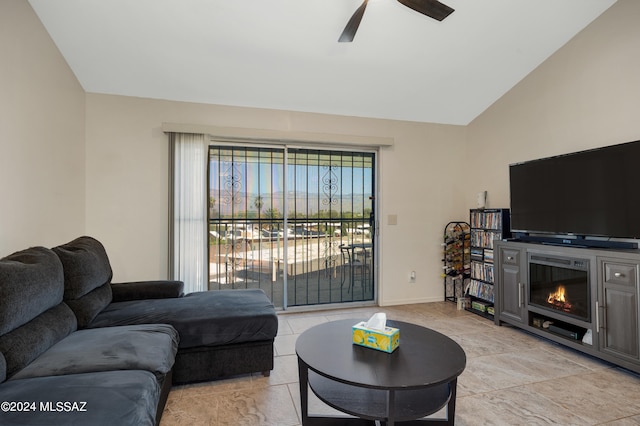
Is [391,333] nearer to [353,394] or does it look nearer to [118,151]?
[353,394]

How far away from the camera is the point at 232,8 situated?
8.57 feet

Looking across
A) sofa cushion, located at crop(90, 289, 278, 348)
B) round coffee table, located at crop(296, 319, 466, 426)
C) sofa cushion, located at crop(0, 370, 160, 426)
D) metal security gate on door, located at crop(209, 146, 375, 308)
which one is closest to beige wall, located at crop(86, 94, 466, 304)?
metal security gate on door, located at crop(209, 146, 375, 308)

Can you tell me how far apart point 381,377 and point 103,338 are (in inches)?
60.6

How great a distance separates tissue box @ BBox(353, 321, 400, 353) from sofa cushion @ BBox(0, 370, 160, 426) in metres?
1.05

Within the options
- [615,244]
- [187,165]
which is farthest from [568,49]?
[187,165]

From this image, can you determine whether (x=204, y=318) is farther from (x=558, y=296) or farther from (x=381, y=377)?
(x=558, y=296)

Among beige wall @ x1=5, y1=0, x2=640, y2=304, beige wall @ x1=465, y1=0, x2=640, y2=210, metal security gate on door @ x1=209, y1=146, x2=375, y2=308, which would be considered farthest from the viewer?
metal security gate on door @ x1=209, y1=146, x2=375, y2=308

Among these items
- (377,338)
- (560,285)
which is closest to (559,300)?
(560,285)

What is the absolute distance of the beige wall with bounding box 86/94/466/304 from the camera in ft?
11.1

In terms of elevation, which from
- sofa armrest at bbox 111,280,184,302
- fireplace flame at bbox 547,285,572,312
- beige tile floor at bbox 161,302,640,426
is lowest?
beige tile floor at bbox 161,302,640,426

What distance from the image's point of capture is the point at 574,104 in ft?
10.5

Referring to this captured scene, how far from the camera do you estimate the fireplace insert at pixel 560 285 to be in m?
2.75

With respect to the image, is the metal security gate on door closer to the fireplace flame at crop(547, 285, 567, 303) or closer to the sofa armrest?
the sofa armrest

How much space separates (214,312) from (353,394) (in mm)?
1157
